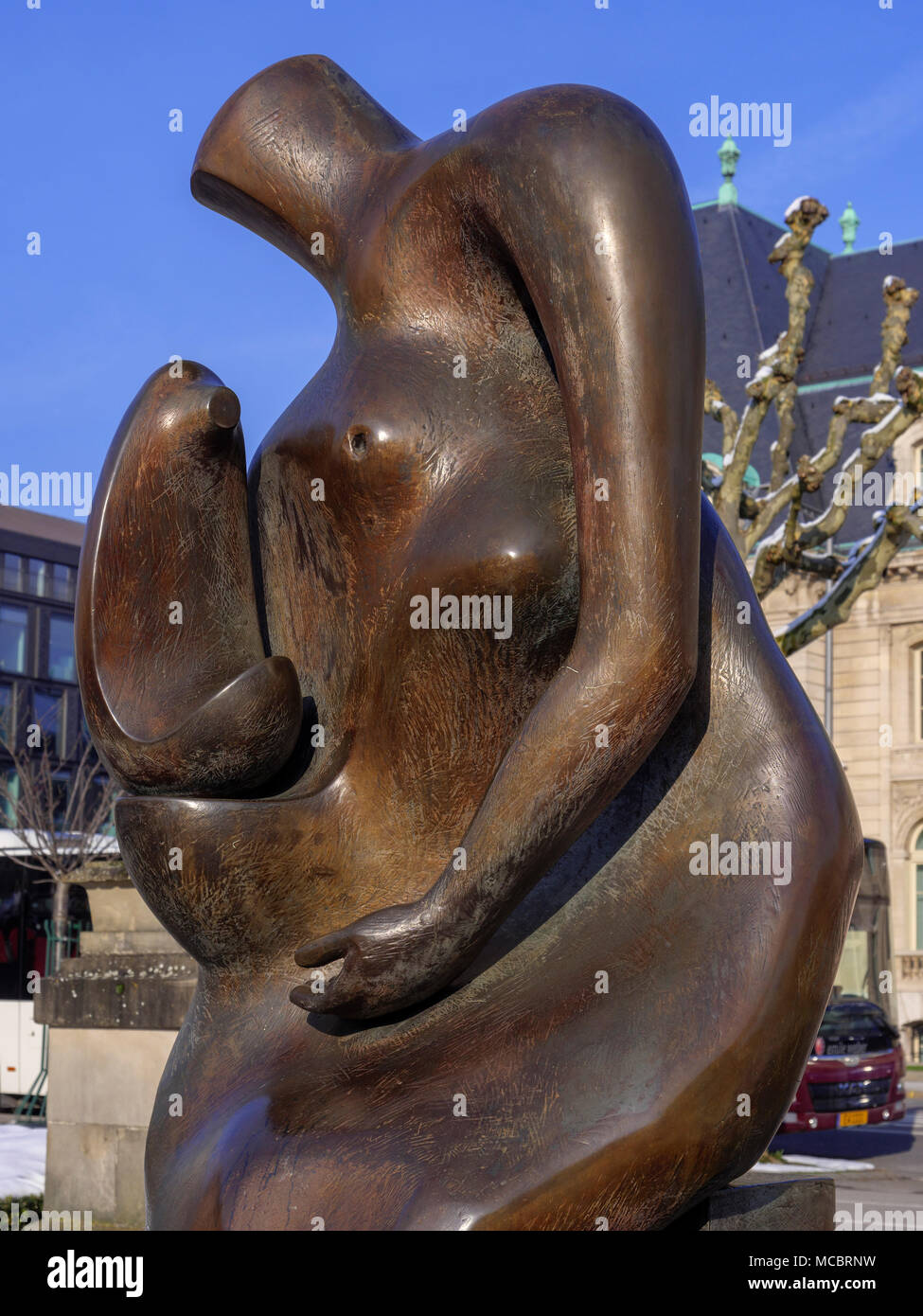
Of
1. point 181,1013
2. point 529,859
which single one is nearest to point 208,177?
point 529,859

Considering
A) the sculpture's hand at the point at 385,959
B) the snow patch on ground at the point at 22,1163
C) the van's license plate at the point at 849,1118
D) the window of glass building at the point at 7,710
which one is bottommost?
the van's license plate at the point at 849,1118

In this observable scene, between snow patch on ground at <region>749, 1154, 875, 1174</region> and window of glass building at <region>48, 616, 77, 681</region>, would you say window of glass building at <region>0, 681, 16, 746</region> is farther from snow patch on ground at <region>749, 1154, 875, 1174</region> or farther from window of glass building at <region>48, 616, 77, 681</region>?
snow patch on ground at <region>749, 1154, 875, 1174</region>

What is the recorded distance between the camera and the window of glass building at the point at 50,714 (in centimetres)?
3931

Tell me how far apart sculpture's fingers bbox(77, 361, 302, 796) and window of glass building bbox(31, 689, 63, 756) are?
35508mm

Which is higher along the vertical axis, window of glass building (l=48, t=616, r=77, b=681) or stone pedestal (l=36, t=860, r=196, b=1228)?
window of glass building (l=48, t=616, r=77, b=681)

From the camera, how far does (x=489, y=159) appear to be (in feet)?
8.14

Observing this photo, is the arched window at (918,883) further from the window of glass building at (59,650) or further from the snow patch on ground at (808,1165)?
the window of glass building at (59,650)

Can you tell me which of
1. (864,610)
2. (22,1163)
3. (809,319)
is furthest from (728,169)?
(22,1163)

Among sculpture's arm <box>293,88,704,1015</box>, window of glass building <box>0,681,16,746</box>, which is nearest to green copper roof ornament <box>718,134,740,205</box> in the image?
window of glass building <box>0,681,16,746</box>

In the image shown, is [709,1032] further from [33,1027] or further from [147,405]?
[33,1027]

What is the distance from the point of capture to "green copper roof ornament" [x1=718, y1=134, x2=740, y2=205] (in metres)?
35.6

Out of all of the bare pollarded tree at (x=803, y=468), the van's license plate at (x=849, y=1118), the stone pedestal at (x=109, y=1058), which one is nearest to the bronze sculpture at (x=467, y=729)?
the stone pedestal at (x=109, y=1058)

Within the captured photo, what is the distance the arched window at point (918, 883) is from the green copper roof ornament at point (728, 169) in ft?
46.1
